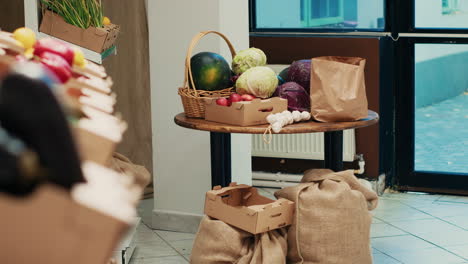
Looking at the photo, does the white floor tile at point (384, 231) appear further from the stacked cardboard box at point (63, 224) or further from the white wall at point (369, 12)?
the stacked cardboard box at point (63, 224)

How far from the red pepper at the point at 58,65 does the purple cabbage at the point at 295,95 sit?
199cm

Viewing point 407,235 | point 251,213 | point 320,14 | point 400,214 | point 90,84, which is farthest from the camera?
point 320,14

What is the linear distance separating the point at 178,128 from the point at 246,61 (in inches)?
45.6

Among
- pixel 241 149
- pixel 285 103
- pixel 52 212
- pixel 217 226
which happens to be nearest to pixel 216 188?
pixel 217 226

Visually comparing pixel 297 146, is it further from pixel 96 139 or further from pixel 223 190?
pixel 96 139

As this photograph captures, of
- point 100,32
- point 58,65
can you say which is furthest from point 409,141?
point 58,65

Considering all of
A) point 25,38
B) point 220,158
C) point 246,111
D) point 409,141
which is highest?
point 25,38

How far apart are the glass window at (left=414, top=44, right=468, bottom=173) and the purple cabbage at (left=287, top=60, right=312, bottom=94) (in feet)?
6.58

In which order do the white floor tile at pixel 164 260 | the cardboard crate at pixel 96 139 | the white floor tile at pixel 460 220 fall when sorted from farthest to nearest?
1. the white floor tile at pixel 460 220
2. the white floor tile at pixel 164 260
3. the cardboard crate at pixel 96 139

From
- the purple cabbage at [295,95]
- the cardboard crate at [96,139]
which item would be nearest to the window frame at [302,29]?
the purple cabbage at [295,95]

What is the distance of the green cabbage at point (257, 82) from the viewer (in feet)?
11.7

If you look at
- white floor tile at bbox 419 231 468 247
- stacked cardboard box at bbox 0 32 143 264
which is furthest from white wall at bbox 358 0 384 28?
stacked cardboard box at bbox 0 32 143 264

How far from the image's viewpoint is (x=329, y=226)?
340 centimetres

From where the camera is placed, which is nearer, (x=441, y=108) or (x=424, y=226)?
(x=424, y=226)
